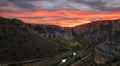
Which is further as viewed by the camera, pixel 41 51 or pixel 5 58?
pixel 41 51

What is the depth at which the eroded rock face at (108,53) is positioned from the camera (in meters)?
69.6

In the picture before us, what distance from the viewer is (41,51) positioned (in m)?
117

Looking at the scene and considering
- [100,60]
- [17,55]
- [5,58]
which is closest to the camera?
[100,60]

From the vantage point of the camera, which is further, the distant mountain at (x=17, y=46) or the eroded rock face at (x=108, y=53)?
the distant mountain at (x=17, y=46)

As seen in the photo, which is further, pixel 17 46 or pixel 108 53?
pixel 17 46

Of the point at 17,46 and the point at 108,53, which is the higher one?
the point at 108,53

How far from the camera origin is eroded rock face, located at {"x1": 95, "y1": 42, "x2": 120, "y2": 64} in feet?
228

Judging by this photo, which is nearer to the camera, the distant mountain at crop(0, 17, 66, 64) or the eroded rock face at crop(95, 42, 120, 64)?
the eroded rock face at crop(95, 42, 120, 64)

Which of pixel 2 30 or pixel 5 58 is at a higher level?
pixel 2 30

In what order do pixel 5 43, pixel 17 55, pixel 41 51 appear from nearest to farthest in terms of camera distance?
pixel 17 55 < pixel 5 43 < pixel 41 51

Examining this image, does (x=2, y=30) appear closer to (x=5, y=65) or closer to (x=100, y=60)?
(x=5, y=65)

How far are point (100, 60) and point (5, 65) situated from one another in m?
37.5

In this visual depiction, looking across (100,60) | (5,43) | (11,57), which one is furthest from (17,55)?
(100,60)

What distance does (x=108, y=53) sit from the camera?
239ft
